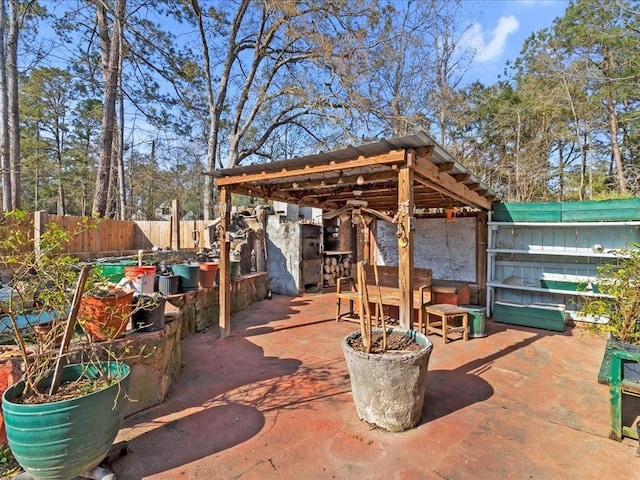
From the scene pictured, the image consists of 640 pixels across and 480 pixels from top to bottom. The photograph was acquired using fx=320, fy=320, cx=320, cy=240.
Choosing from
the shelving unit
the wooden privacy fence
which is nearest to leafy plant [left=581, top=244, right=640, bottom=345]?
the shelving unit

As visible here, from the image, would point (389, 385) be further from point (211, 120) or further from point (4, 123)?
point (211, 120)

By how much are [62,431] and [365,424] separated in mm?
1922

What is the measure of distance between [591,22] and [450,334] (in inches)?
421

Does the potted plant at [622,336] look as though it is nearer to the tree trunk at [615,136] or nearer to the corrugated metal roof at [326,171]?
the corrugated metal roof at [326,171]

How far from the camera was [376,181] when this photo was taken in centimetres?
435

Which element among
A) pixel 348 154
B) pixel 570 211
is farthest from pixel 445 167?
pixel 570 211

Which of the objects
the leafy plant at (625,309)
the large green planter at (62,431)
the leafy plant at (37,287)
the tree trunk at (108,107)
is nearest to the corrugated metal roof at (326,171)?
the leafy plant at (625,309)

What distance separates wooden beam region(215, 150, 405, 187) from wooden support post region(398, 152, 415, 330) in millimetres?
148

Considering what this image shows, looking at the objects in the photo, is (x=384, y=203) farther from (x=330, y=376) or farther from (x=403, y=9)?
(x=403, y=9)

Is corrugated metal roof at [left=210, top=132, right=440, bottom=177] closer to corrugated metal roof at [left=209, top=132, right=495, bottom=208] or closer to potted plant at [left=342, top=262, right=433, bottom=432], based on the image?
corrugated metal roof at [left=209, top=132, right=495, bottom=208]

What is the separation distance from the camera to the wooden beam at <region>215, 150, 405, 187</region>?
3.12m

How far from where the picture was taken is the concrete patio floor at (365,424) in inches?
79.3

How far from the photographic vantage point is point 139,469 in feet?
6.57

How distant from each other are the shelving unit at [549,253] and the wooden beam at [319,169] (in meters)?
3.67
